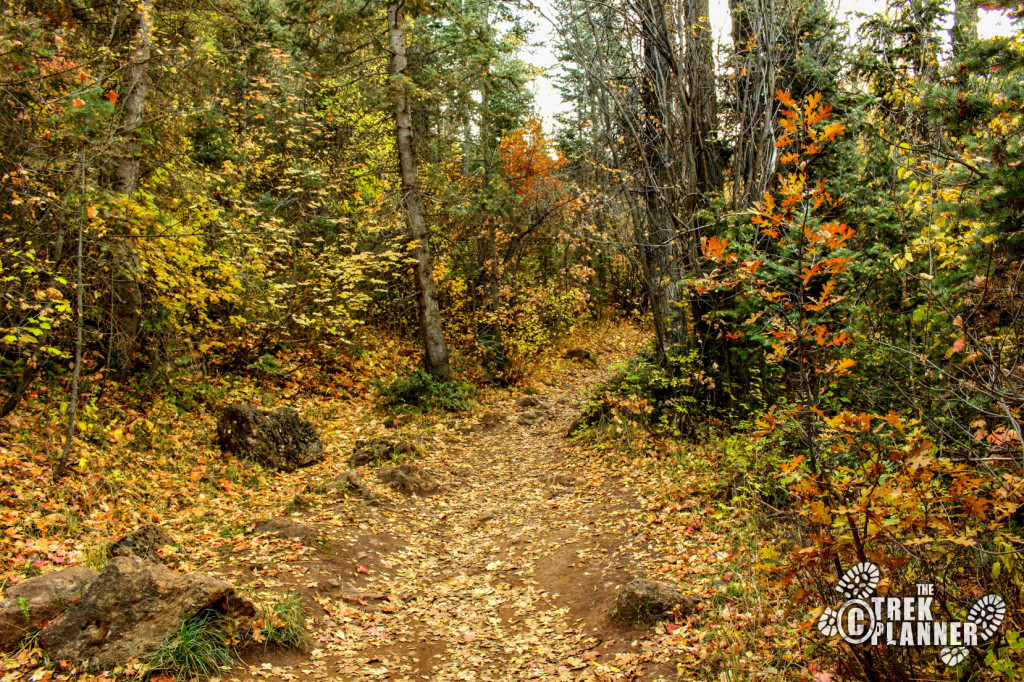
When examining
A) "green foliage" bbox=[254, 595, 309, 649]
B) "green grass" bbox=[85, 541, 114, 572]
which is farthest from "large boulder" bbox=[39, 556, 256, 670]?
"green grass" bbox=[85, 541, 114, 572]

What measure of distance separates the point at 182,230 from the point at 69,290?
1806 mm

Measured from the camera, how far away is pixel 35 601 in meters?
3.74

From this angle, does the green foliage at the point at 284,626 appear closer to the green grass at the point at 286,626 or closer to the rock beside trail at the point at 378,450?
the green grass at the point at 286,626

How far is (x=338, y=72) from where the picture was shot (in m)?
12.1

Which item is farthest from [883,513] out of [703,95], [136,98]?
[136,98]

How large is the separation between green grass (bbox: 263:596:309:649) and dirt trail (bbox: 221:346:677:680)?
0.34ft

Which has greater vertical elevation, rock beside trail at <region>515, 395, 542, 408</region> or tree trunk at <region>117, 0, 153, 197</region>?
tree trunk at <region>117, 0, 153, 197</region>

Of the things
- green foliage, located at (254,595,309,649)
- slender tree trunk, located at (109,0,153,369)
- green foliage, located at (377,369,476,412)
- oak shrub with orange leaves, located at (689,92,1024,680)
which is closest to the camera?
oak shrub with orange leaves, located at (689,92,1024,680)

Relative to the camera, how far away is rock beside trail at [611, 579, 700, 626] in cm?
439

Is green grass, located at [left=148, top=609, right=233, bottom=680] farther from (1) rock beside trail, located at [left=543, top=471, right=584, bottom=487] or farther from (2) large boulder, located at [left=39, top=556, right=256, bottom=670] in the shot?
(1) rock beside trail, located at [left=543, top=471, right=584, bottom=487]

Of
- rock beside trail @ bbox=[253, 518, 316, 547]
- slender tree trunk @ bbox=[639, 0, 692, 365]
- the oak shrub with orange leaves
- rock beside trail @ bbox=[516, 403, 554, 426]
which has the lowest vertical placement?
rock beside trail @ bbox=[516, 403, 554, 426]

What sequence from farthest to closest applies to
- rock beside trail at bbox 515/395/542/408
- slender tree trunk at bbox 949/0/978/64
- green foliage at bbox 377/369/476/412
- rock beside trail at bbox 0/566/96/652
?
rock beside trail at bbox 515/395/542/408, green foliage at bbox 377/369/476/412, slender tree trunk at bbox 949/0/978/64, rock beside trail at bbox 0/566/96/652

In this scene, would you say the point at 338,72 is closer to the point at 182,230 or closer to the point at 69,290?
the point at 182,230

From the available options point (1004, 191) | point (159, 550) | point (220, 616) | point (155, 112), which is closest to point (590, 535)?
point (220, 616)
